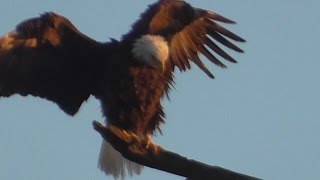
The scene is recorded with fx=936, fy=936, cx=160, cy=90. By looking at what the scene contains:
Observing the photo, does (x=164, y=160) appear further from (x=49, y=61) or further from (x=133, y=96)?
(x=49, y=61)

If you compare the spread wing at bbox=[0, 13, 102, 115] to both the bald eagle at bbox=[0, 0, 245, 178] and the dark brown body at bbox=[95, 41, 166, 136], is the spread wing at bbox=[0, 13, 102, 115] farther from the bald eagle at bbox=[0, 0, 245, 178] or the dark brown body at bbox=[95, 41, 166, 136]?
the dark brown body at bbox=[95, 41, 166, 136]

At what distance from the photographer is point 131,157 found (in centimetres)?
435

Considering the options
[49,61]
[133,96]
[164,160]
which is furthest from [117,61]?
[164,160]

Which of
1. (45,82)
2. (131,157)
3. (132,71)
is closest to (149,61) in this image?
(132,71)

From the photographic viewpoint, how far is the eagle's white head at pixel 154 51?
18.5ft

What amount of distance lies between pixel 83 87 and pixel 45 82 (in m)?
0.26

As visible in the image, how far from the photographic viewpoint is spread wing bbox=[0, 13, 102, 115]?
19.7 ft

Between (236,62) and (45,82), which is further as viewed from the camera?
(45,82)

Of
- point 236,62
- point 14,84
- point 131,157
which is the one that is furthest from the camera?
point 14,84

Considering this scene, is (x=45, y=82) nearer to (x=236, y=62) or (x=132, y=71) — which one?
(x=132, y=71)

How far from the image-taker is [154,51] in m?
5.59

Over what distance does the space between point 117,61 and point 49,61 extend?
0.56 m

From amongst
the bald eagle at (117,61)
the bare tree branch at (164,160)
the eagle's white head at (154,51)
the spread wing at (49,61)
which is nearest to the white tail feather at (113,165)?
the bald eagle at (117,61)

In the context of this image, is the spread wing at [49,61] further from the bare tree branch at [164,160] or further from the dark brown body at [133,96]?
the bare tree branch at [164,160]
